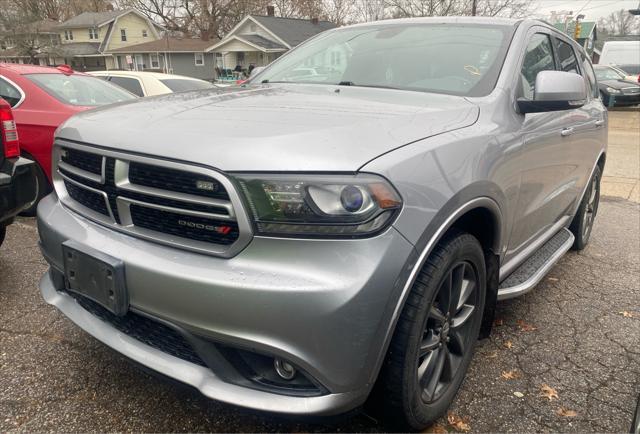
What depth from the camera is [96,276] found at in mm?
1882

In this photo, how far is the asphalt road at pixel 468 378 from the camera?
85.0 inches

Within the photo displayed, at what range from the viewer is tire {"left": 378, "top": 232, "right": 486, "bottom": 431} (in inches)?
71.2

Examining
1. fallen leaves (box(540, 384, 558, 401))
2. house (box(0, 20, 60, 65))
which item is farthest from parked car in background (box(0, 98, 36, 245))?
house (box(0, 20, 60, 65))

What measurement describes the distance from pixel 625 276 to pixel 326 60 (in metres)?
2.94

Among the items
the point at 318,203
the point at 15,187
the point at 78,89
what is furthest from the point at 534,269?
the point at 78,89

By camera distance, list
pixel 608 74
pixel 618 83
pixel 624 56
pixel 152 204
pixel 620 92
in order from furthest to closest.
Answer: pixel 624 56
pixel 608 74
pixel 618 83
pixel 620 92
pixel 152 204

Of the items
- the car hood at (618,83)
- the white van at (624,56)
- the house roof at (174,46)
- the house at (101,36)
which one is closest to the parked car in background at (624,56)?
the white van at (624,56)

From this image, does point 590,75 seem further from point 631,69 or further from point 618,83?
point 631,69

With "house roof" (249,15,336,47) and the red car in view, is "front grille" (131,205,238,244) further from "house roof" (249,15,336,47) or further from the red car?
"house roof" (249,15,336,47)

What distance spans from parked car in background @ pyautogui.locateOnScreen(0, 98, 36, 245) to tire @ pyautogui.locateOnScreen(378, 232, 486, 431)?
8.40 ft

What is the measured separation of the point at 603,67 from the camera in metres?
20.9

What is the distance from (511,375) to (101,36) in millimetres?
57901

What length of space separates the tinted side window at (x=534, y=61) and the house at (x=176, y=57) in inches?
1643

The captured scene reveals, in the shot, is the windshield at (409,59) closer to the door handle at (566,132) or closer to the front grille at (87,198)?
the door handle at (566,132)
